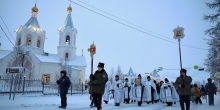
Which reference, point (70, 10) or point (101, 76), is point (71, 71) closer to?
point (70, 10)

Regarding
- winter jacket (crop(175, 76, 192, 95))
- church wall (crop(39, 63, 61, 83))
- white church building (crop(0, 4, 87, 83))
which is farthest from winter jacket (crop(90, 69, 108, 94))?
church wall (crop(39, 63, 61, 83))

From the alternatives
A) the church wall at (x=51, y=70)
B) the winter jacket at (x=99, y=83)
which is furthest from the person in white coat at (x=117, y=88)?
the church wall at (x=51, y=70)

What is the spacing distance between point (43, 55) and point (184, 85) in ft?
165

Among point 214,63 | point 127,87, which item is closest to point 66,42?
point 214,63

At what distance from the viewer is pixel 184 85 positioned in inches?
289

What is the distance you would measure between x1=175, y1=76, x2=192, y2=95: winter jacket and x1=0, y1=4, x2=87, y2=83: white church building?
40.3m

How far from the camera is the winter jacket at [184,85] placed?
287 inches

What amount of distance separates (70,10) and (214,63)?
4604 cm

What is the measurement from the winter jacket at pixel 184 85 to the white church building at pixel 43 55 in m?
40.3

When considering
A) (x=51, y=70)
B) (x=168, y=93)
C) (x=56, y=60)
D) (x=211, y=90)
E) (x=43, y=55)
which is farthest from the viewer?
(x=43, y=55)

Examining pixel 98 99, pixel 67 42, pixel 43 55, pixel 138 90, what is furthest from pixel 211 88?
pixel 67 42

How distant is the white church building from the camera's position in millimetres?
45522

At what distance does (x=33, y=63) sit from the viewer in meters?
46.5

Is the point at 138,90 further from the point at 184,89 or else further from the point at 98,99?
the point at 98,99
